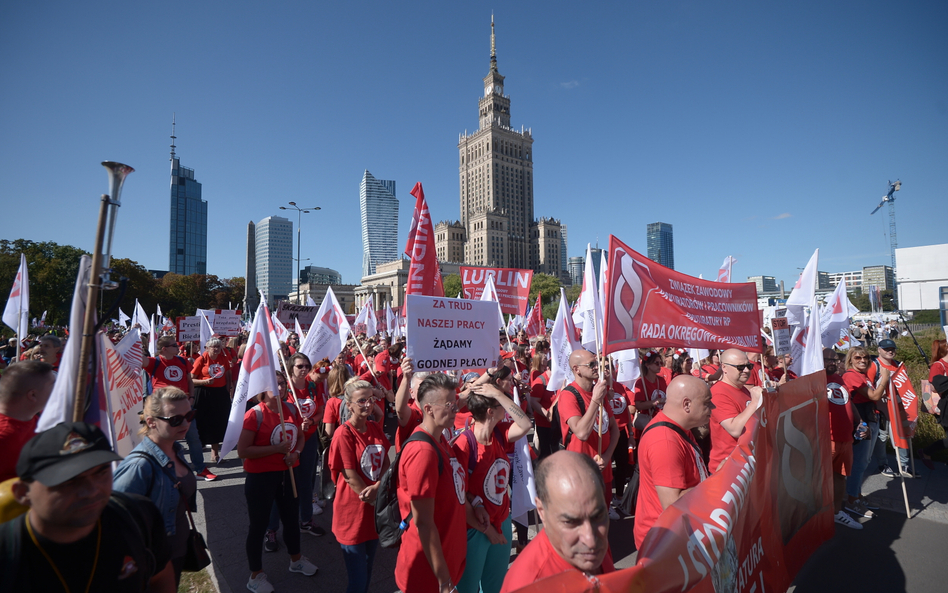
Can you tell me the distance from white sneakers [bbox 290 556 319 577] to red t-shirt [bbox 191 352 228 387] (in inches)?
189

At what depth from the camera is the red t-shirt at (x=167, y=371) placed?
23.5ft

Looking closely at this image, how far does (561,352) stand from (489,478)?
339 centimetres

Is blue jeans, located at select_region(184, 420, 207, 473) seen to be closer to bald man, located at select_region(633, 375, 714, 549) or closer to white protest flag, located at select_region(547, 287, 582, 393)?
white protest flag, located at select_region(547, 287, 582, 393)

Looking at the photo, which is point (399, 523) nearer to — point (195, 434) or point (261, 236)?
point (195, 434)

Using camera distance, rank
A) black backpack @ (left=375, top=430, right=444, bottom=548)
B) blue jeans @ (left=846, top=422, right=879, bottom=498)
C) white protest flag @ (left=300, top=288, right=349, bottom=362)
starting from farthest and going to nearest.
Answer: white protest flag @ (left=300, top=288, right=349, bottom=362) → blue jeans @ (left=846, top=422, right=879, bottom=498) → black backpack @ (left=375, top=430, right=444, bottom=548)

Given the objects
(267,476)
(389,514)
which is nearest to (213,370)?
(267,476)

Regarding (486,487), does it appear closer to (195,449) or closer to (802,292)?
(195,449)

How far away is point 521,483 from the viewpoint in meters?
4.49

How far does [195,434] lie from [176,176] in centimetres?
18651

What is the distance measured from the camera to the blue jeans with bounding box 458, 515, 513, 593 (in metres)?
3.04

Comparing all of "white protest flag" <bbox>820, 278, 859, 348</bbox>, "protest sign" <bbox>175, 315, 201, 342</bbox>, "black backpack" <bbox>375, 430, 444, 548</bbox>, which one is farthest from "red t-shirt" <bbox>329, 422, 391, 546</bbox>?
"protest sign" <bbox>175, 315, 201, 342</bbox>

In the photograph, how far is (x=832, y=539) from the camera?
16.3 feet

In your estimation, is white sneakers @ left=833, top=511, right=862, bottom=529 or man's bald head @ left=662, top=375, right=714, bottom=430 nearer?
man's bald head @ left=662, top=375, right=714, bottom=430

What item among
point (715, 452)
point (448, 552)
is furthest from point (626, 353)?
point (448, 552)
